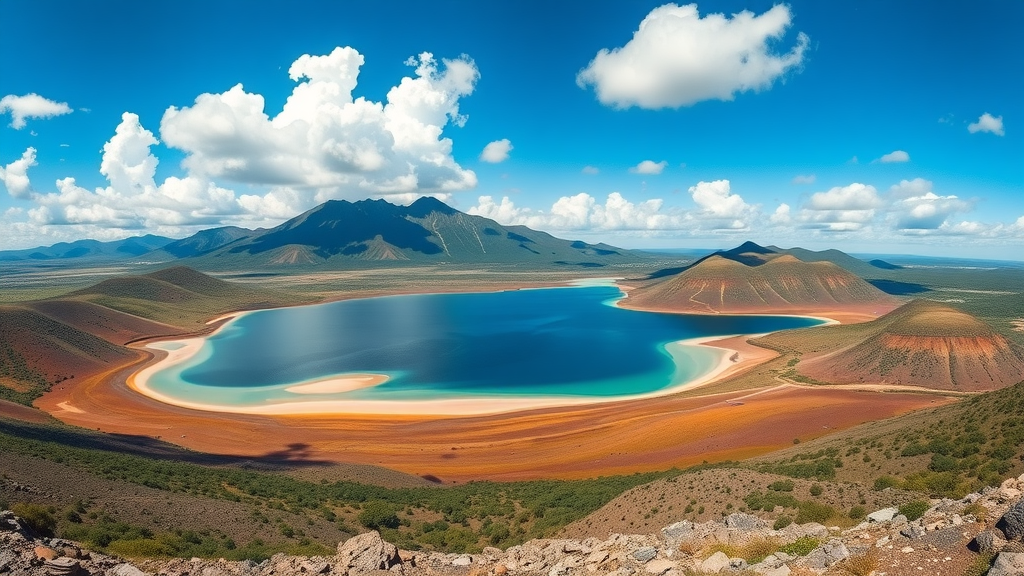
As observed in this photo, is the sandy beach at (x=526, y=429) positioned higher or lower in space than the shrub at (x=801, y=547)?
lower

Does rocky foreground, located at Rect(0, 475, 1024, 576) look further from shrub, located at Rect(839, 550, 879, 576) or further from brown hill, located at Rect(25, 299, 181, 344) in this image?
brown hill, located at Rect(25, 299, 181, 344)

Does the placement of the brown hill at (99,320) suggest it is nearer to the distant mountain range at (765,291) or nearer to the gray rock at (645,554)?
the gray rock at (645,554)

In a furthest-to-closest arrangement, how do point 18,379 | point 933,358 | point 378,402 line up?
point 18,379, point 933,358, point 378,402

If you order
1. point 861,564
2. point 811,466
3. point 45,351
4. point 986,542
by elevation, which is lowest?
point 45,351

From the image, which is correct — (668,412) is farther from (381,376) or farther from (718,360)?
(381,376)

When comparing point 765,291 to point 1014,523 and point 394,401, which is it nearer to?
point 394,401

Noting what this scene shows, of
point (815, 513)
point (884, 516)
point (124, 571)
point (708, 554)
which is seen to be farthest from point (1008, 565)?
point (124, 571)

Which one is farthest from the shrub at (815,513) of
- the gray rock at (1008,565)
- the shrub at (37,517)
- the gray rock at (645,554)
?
the shrub at (37,517)

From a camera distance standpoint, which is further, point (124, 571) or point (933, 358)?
point (933, 358)
